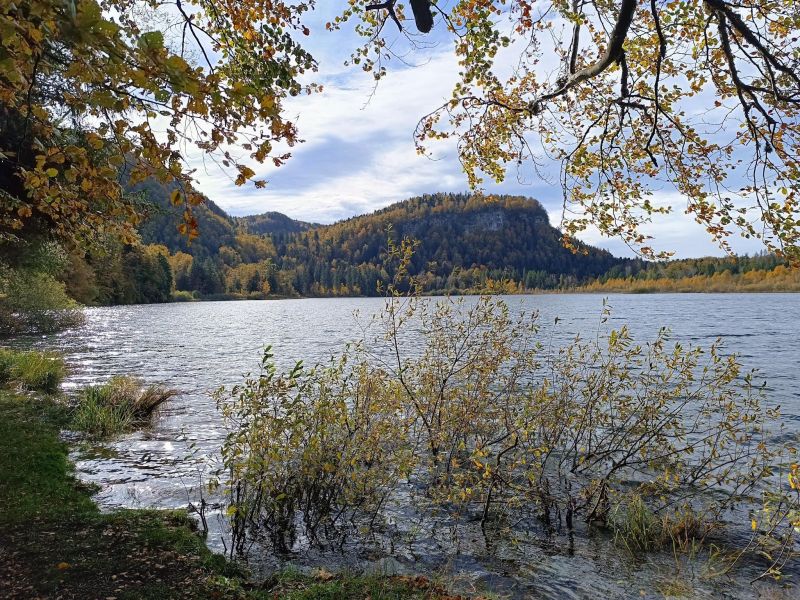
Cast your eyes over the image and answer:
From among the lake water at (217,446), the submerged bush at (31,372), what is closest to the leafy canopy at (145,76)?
the lake water at (217,446)

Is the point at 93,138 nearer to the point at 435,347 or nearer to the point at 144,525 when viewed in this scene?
the point at 144,525

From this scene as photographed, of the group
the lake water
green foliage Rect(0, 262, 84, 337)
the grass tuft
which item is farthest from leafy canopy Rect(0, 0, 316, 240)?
green foliage Rect(0, 262, 84, 337)

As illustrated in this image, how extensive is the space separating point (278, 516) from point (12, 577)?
3728 millimetres

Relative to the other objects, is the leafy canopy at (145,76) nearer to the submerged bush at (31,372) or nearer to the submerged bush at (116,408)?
the submerged bush at (116,408)

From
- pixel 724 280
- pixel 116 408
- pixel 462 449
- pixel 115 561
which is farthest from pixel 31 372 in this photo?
pixel 724 280

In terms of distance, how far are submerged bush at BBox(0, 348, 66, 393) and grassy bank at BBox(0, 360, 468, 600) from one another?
11.9 metres

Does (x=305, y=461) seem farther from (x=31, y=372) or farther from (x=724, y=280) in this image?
(x=724, y=280)

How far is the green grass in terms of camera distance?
521cm

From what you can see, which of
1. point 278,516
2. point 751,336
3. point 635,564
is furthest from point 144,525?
point 751,336

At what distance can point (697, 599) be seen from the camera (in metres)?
6.86

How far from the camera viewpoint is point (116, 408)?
1548 centimetres

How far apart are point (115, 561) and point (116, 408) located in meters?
11.1

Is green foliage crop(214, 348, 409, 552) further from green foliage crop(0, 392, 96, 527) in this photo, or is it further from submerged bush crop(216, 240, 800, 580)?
green foliage crop(0, 392, 96, 527)

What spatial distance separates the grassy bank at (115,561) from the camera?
17.1 feet
